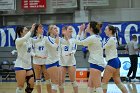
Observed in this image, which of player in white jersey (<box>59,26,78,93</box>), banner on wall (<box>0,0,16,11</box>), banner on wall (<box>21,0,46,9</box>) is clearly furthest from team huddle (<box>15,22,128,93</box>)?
banner on wall (<box>0,0,16,11</box>)

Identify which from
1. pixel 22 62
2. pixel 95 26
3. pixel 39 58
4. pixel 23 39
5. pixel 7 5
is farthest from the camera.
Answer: pixel 7 5

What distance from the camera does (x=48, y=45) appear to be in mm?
8844

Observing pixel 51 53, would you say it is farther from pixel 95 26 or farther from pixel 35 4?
pixel 35 4

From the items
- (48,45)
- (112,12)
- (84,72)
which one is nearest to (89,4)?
(112,12)

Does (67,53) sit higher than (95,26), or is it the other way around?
(95,26)

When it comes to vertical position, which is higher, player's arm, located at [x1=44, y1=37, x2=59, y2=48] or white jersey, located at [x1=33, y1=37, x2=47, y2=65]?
player's arm, located at [x1=44, y1=37, x2=59, y2=48]

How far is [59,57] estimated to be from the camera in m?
9.63

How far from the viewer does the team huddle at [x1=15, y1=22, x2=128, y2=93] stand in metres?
7.74

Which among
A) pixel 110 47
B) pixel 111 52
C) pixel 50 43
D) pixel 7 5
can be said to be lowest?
pixel 111 52

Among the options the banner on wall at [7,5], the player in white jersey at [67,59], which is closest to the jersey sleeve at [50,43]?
the player in white jersey at [67,59]

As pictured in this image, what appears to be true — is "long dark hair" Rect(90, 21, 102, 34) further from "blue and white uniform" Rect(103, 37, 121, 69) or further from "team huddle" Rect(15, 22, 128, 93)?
"blue and white uniform" Rect(103, 37, 121, 69)

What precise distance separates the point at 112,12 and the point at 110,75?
39.3 feet

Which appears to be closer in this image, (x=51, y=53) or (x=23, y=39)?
(x=23, y=39)

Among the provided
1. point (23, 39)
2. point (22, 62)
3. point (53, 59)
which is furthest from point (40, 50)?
point (23, 39)
